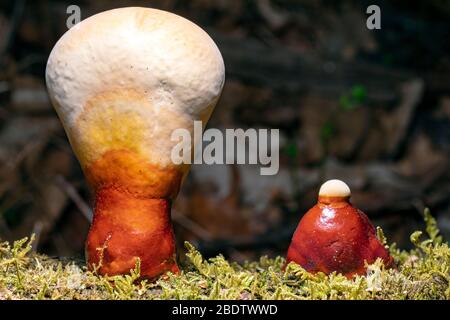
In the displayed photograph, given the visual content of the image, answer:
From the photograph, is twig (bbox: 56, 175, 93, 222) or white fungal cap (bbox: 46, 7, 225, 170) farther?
twig (bbox: 56, 175, 93, 222)

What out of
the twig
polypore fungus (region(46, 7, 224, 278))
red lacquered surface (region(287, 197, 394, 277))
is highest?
polypore fungus (region(46, 7, 224, 278))

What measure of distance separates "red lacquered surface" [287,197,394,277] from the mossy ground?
0.03 m

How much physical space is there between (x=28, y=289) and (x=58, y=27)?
6.69 ft

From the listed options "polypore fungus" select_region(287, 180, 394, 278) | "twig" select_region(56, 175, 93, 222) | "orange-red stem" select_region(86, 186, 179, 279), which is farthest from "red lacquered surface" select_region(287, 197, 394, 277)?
"twig" select_region(56, 175, 93, 222)

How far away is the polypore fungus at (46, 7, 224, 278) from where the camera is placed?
3.45ft

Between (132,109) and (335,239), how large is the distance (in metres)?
0.42

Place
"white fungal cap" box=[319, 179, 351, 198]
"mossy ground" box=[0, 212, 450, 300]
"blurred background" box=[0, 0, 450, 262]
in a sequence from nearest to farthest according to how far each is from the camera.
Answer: "mossy ground" box=[0, 212, 450, 300] → "white fungal cap" box=[319, 179, 351, 198] → "blurred background" box=[0, 0, 450, 262]

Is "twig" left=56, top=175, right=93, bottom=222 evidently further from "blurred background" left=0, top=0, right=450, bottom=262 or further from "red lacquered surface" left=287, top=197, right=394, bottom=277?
"red lacquered surface" left=287, top=197, right=394, bottom=277

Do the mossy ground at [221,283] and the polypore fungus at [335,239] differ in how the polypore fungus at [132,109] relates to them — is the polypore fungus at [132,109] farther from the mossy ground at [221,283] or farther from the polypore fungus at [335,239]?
the polypore fungus at [335,239]

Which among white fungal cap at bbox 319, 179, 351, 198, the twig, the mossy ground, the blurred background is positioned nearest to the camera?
the mossy ground

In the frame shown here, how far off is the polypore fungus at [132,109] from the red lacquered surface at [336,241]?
9.5 inches

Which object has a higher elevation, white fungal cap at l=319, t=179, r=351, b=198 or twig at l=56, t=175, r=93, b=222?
white fungal cap at l=319, t=179, r=351, b=198

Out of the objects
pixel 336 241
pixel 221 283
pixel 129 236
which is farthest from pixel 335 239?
pixel 129 236

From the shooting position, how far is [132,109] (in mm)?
1067
